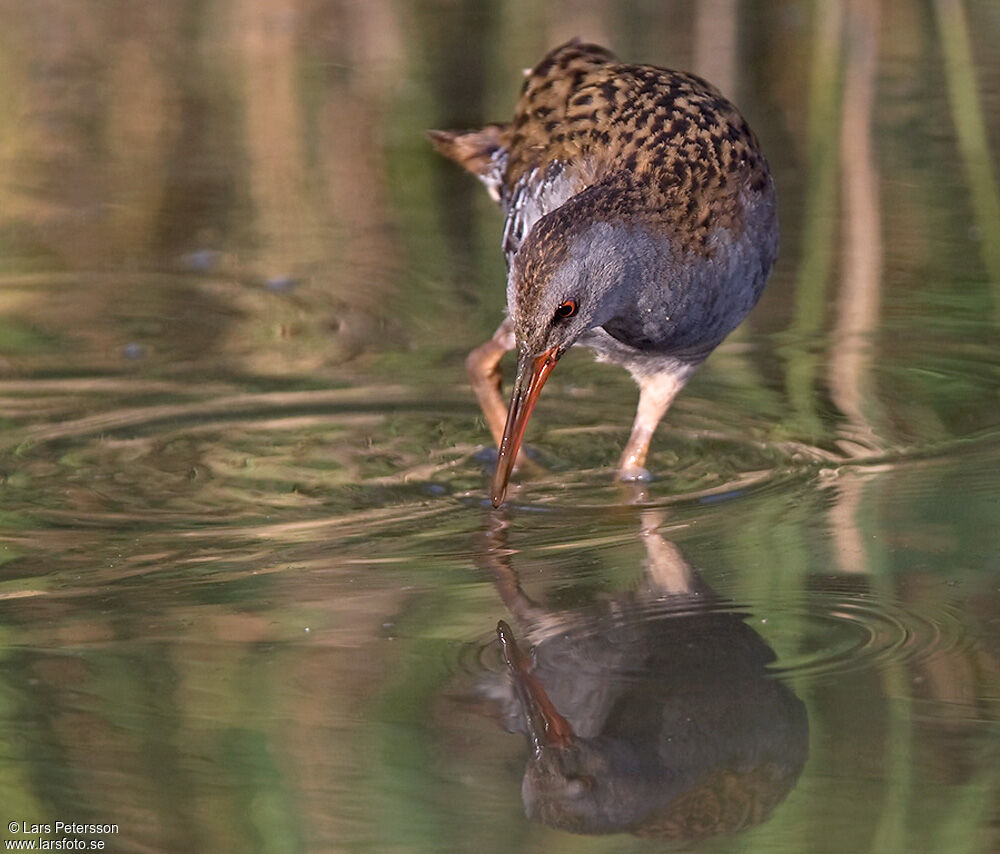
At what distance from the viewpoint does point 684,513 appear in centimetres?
402

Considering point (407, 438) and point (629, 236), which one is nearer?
point (629, 236)

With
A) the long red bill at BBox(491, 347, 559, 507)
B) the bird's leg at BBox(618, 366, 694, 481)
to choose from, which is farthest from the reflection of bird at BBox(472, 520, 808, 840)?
the bird's leg at BBox(618, 366, 694, 481)

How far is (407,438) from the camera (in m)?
4.59

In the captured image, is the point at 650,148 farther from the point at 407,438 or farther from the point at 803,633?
the point at 803,633

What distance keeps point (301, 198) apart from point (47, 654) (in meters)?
3.65

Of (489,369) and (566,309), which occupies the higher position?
(566,309)

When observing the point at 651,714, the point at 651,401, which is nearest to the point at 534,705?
the point at 651,714

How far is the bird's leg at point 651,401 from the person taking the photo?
4.42 meters

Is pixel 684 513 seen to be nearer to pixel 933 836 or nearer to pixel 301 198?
pixel 933 836

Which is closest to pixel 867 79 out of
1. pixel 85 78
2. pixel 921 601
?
pixel 85 78

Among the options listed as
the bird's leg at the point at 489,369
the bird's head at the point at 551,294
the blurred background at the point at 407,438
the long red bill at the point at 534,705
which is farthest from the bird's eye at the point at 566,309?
the bird's leg at the point at 489,369

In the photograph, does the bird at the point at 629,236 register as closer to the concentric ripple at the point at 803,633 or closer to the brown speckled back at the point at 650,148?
the brown speckled back at the point at 650,148

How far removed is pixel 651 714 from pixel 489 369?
197 centimetres

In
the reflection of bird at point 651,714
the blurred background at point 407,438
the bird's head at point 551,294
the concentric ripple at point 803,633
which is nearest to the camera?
the reflection of bird at point 651,714
